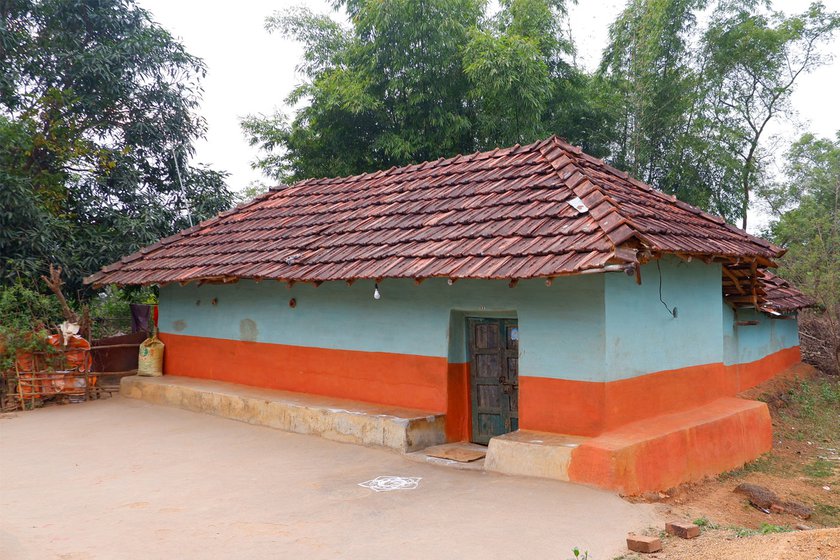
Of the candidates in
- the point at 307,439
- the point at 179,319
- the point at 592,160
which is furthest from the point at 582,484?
the point at 179,319

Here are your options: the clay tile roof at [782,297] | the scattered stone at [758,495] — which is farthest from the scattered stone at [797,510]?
the clay tile roof at [782,297]

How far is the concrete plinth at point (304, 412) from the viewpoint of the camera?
7.98 m

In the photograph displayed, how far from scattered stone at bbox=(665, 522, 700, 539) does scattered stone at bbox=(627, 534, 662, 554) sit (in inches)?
13.6

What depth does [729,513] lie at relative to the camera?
21.9ft

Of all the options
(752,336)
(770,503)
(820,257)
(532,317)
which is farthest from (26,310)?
(820,257)

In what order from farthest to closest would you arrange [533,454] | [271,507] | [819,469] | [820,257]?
[820,257] < [819,469] < [533,454] < [271,507]

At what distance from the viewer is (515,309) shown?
7.64 meters

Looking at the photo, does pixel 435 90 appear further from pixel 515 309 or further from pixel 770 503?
pixel 770 503

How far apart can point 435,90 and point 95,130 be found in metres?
8.79

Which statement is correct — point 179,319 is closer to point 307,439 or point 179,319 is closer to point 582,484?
point 307,439

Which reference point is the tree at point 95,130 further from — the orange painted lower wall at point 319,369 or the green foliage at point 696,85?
the green foliage at point 696,85

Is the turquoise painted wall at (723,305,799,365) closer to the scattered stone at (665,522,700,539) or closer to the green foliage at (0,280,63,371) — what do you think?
the scattered stone at (665,522,700,539)

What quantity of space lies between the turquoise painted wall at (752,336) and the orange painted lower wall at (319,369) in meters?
6.26

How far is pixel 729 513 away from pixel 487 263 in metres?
3.46
